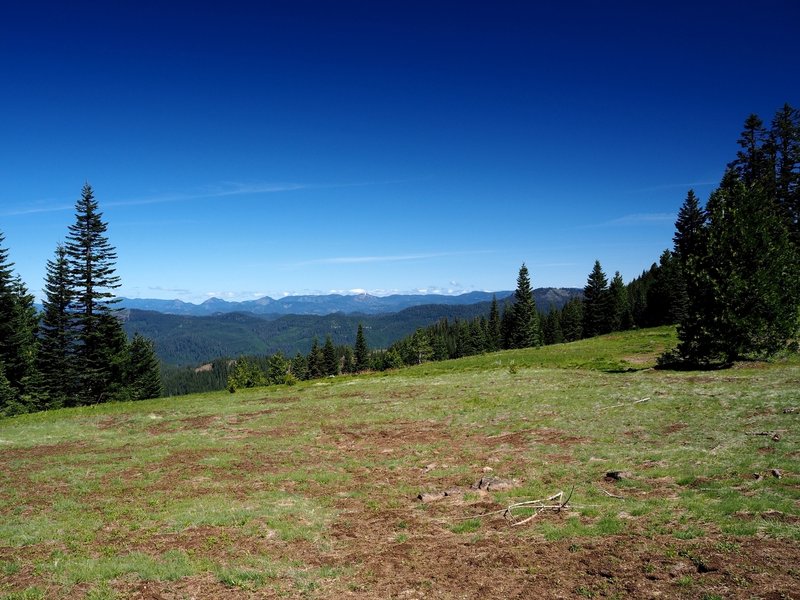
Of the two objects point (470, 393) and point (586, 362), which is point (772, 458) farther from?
point (586, 362)

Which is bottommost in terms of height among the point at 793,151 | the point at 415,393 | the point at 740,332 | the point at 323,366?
the point at 323,366

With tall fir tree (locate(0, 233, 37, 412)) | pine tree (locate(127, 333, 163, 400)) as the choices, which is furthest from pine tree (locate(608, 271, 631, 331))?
tall fir tree (locate(0, 233, 37, 412))

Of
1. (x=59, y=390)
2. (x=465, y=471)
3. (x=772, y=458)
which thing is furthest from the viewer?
(x=59, y=390)

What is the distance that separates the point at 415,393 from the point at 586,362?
2032cm

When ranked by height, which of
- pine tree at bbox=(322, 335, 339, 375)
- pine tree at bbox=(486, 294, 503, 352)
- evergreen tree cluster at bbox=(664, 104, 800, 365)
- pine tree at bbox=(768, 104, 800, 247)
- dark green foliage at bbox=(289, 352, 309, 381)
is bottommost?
Answer: dark green foliage at bbox=(289, 352, 309, 381)

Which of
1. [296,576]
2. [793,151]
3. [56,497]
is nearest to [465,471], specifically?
[296,576]

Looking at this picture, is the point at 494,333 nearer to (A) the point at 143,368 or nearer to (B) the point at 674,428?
(A) the point at 143,368

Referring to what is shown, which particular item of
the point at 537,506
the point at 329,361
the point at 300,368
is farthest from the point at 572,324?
the point at 537,506

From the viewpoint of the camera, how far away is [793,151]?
200 ft

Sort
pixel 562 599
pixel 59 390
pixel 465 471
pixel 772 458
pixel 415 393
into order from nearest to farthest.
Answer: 1. pixel 562 599
2. pixel 772 458
3. pixel 465 471
4. pixel 415 393
5. pixel 59 390

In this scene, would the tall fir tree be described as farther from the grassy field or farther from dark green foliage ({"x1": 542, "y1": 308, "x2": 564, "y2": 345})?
dark green foliage ({"x1": 542, "y1": 308, "x2": 564, "y2": 345})

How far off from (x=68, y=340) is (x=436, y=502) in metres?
63.3

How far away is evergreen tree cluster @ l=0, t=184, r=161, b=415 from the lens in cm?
5216

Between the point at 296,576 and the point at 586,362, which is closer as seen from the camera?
the point at 296,576
